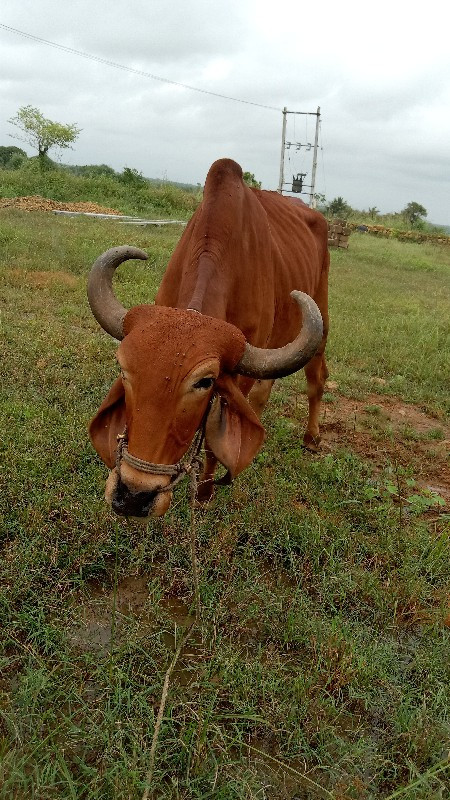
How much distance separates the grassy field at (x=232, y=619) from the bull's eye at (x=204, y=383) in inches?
45.5

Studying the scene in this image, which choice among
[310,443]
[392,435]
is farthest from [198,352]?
[392,435]

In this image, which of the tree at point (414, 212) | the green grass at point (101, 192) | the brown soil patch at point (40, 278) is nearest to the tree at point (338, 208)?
the tree at point (414, 212)

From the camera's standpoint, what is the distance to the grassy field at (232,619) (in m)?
2.18

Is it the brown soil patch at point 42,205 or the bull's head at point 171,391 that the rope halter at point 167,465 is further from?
the brown soil patch at point 42,205

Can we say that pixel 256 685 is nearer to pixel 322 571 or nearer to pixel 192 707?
pixel 192 707

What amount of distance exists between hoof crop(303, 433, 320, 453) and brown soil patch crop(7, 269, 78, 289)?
16.8 ft

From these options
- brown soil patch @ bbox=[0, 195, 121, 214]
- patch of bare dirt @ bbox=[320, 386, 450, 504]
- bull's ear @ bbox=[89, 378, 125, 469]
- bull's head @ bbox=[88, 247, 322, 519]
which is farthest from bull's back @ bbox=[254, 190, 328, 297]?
brown soil patch @ bbox=[0, 195, 121, 214]

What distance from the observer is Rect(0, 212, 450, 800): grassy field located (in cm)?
218

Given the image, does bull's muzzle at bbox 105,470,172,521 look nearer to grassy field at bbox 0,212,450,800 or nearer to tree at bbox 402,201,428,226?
grassy field at bbox 0,212,450,800

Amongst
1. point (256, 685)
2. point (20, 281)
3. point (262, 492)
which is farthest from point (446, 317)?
point (256, 685)

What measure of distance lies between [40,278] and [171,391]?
7.34 meters

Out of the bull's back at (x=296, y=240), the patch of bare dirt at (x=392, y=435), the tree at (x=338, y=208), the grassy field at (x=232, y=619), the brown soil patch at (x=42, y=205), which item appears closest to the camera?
the grassy field at (x=232, y=619)

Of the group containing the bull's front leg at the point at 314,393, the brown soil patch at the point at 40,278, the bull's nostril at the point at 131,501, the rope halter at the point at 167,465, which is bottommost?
the bull's front leg at the point at 314,393

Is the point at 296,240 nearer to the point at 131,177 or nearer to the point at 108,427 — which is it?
the point at 108,427
